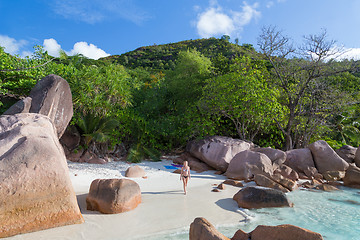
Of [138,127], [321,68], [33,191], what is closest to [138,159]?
[138,127]

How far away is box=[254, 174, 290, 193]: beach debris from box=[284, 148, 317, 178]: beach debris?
3.24 m

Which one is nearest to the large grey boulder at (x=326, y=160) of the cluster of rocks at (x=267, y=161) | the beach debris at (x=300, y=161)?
the cluster of rocks at (x=267, y=161)

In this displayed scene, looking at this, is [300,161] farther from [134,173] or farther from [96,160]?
[96,160]

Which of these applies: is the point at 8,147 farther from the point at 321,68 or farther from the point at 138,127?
the point at 321,68

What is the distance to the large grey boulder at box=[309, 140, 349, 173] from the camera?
10.9m

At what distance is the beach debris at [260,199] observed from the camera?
6.13 meters

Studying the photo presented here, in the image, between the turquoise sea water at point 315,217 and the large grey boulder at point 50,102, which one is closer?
the turquoise sea water at point 315,217

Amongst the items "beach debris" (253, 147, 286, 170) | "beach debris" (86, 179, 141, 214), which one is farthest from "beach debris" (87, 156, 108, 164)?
"beach debris" (253, 147, 286, 170)

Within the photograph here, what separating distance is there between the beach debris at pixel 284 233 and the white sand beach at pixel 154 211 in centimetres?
154

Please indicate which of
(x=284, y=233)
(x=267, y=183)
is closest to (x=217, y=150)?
(x=267, y=183)

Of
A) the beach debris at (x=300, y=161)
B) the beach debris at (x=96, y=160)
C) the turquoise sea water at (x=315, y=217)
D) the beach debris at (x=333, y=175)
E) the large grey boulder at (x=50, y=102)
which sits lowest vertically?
the beach debris at (x=96, y=160)

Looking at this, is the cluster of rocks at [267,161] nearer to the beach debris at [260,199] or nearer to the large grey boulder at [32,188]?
the beach debris at [260,199]

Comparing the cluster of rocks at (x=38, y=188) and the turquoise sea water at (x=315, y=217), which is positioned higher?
the cluster of rocks at (x=38, y=188)

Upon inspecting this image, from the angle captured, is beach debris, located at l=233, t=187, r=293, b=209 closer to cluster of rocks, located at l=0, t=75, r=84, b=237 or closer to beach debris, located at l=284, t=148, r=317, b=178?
cluster of rocks, located at l=0, t=75, r=84, b=237
